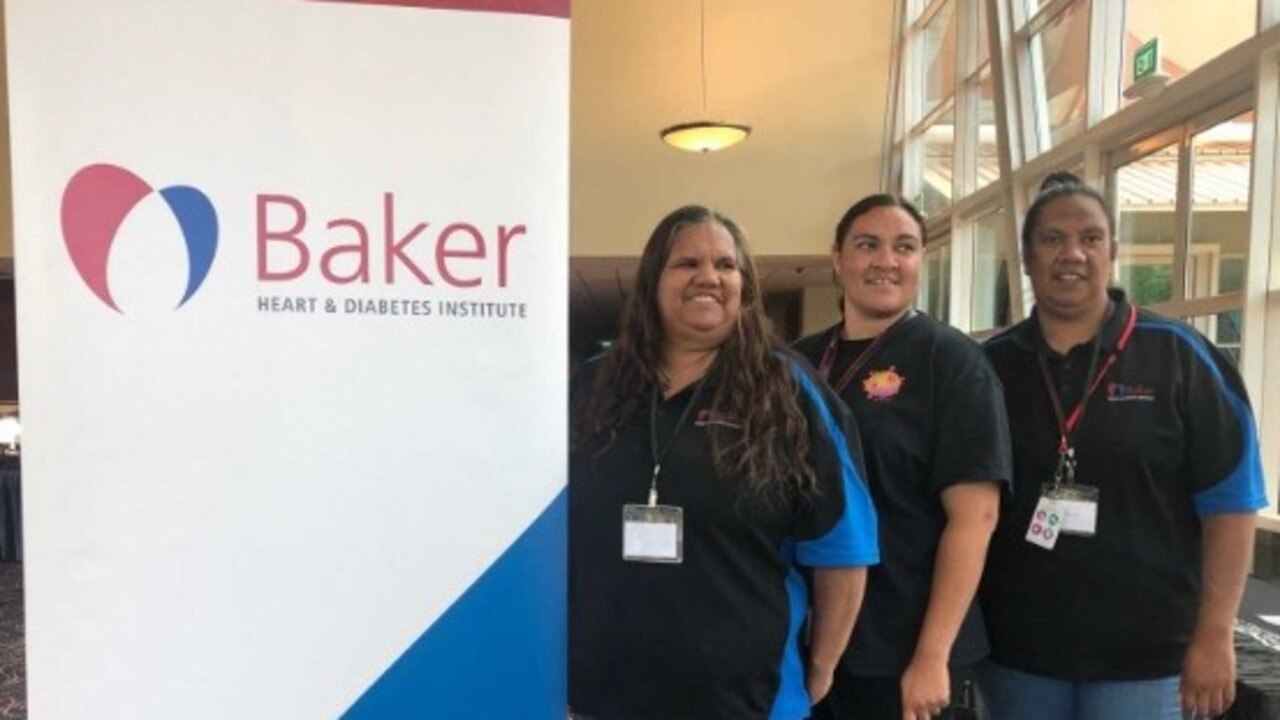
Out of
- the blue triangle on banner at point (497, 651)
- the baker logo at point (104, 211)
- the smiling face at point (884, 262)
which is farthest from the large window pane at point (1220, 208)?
the baker logo at point (104, 211)

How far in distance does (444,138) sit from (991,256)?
729cm

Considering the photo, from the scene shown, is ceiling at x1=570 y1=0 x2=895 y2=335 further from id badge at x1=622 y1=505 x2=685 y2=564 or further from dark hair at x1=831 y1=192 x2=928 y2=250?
id badge at x1=622 y1=505 x2=685 y2=564

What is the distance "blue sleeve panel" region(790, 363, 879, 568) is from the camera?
4.40 ft

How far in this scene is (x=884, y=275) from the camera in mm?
1618

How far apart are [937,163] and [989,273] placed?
4.63 feet

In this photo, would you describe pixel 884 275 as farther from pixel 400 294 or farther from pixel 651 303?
pixel 400 294

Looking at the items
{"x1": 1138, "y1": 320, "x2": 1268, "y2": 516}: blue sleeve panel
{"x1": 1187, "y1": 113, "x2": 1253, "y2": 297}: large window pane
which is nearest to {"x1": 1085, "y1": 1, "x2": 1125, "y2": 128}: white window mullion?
{"x1": 1187, "y1": 113, "x2": 1253, "y2": 297}: large window pane

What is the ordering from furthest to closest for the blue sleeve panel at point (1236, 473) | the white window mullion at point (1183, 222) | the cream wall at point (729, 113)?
1. the cream wall at point (729, 113)
2. the white window mullion at point (1183, 222)
3. the blue sleeve panel at point (1236, 473)

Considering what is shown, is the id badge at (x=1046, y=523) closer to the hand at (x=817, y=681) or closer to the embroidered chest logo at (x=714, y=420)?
the hand at (x=817, y=681)

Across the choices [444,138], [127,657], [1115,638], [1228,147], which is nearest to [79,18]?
[444,138]

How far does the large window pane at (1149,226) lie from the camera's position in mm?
4594

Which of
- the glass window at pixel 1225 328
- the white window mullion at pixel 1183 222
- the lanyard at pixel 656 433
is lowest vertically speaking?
the lanyard at pixel 656 433

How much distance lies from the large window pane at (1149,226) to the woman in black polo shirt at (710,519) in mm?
3825

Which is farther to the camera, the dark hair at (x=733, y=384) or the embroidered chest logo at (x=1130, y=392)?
the embroidered chest logo at (x=1130, y=392)
